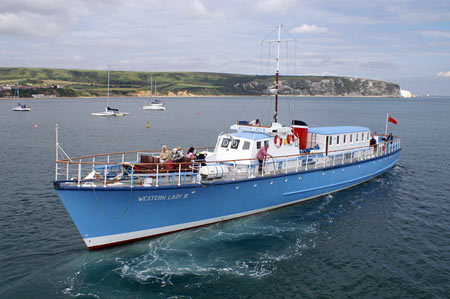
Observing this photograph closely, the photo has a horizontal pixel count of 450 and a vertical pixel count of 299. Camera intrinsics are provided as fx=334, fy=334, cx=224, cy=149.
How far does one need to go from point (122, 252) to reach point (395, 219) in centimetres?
1604

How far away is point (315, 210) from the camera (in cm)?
2178

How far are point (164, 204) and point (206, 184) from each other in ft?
7.56

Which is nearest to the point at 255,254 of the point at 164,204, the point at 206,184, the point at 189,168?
the point at 206,184

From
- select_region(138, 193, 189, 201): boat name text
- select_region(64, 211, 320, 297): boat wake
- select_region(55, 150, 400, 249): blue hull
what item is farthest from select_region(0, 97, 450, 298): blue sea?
select_region(138, 193, 189, 201): boat name text

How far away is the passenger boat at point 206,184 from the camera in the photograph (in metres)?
15.2

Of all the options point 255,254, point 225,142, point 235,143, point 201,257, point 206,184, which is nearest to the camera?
point 201,257

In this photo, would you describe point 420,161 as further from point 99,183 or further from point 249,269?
point 99,183

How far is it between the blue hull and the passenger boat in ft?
0.13

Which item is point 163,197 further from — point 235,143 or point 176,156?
point 235,143

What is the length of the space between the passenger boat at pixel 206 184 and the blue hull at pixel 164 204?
0.13 ft

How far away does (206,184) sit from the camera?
17.0 metres

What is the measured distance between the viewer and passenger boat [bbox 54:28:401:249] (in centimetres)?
1521

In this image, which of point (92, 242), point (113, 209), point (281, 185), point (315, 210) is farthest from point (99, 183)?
point (315, 210)

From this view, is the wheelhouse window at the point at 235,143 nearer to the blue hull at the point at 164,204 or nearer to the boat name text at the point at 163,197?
the blue hull at the point at 164,204
